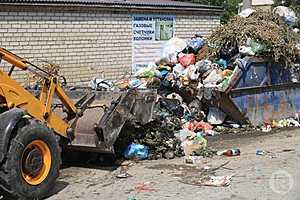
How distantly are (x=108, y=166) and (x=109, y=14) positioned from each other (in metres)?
6.74

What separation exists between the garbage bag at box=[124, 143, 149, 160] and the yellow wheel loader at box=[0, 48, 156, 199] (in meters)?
0.41

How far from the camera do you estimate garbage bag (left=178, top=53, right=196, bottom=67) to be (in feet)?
35.3

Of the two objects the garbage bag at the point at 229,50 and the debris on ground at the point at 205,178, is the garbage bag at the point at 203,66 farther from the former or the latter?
the debris on ground at the point at 205,178

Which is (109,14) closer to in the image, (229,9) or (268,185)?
(268,185)

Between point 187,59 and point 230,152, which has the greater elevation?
point 187,59

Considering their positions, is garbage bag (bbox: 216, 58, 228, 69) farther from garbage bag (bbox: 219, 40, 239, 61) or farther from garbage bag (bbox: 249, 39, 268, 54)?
garbage bag (bbox: 249, 39, 268, 54)

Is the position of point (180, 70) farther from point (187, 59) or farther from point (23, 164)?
point (23, 164)

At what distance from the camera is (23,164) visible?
6133mm

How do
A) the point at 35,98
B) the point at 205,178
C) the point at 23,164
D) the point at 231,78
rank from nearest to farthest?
the point at 23,164 → the point at 35,98 → the point at 205,178 → the point at 231,78

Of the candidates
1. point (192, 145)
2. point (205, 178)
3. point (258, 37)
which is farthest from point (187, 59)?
point (205, 178)

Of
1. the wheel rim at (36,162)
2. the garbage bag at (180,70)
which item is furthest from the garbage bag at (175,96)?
the wheel rim at (36,162)

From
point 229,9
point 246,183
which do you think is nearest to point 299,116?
point 246,183

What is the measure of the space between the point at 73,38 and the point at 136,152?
565 centimetres

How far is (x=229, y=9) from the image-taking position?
99.1ft
